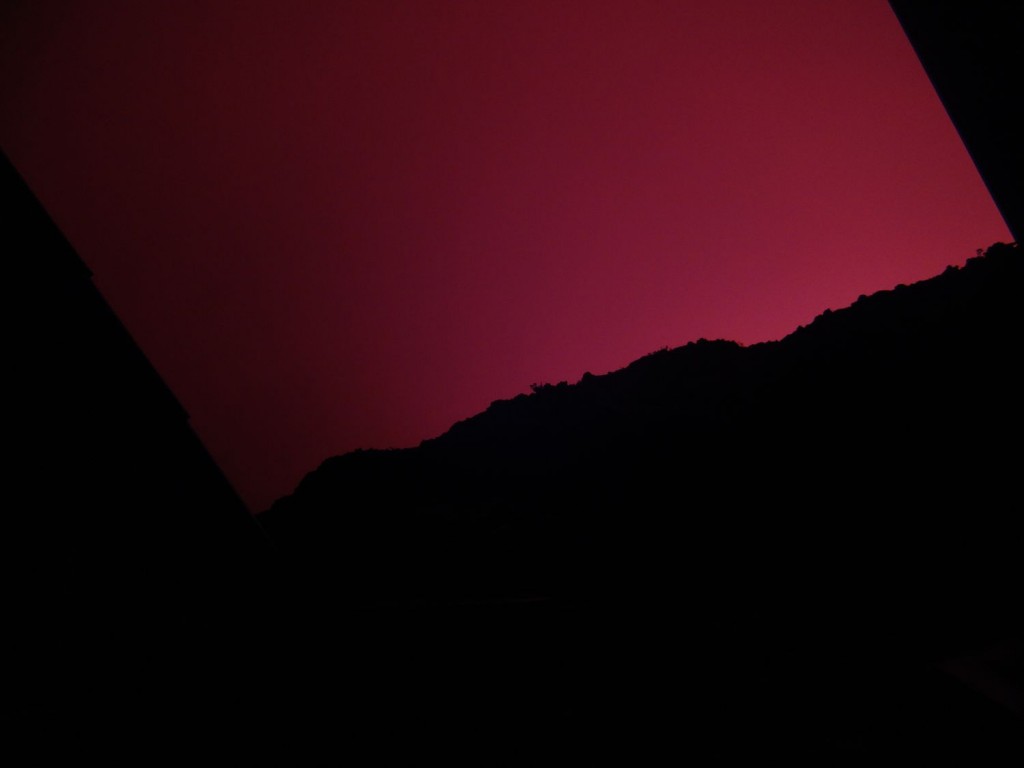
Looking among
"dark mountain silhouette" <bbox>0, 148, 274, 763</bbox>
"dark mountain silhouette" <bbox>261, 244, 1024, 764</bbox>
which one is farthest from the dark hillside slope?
"dark mountain silhouette" <bbox>0, 148, 274, 763</bbox>

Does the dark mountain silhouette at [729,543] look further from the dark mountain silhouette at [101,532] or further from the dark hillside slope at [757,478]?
the dark mountain silhouette at [101,532]

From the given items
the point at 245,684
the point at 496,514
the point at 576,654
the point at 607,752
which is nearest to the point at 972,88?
the point at 576,654

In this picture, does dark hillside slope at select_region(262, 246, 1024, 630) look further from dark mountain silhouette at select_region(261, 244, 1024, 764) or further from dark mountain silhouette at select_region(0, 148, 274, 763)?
dark mountain silhouette at select_region(0, 148, 274, 763)

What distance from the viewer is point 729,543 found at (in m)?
12.2

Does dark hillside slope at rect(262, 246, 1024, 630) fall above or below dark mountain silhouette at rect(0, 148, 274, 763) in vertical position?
below

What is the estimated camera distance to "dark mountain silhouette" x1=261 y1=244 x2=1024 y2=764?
3.04 m

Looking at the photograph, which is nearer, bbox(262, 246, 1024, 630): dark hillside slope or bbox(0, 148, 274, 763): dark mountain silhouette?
bbox(0, 148, 274, 763): dark mountain silhouette

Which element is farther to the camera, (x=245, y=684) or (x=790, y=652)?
(x=790, y=652)

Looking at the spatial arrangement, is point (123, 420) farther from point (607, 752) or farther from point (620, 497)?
point (620, 497)

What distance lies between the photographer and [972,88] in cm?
198

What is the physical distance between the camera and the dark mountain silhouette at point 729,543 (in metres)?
3.04

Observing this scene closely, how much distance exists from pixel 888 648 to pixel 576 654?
8.96 metres

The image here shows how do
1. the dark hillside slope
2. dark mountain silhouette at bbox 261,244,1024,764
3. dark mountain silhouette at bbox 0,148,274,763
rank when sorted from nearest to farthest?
dark mountain silhouette at bbox 0,148,274,763 < dark mountain silhouette at bbox 261,244,1024,764 < the dark hillside slope

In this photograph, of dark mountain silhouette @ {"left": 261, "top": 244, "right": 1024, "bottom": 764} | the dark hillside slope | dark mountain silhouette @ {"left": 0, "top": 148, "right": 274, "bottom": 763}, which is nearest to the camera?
dark mountain silhouette @ {"left": 0, "top": 148, "right": 274, "bottom": 763}
